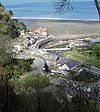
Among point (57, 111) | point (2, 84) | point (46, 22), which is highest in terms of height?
point (2, 84)

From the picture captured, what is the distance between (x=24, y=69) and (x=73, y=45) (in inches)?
995

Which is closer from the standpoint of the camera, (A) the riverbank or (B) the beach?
(A) the riverbank

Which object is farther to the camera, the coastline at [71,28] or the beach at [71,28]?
the beach at [71,28]

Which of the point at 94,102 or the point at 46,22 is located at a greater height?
the point at 94,102

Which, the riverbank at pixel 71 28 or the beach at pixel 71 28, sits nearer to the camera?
the riverbank at pixel 71 28

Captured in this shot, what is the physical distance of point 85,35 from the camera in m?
53.6

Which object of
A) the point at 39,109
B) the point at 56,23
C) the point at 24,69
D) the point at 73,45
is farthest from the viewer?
the point at 56,23

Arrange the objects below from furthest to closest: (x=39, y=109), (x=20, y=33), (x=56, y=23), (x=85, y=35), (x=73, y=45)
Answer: (x=56, y=23) → (x=85, y=35) → (x=20, y=33) → (x=73, y=45) → (x=39, y=109)

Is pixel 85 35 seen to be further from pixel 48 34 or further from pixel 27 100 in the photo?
pixel 27 100

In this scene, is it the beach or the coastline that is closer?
the coastline

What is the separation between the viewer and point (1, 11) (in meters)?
40.2

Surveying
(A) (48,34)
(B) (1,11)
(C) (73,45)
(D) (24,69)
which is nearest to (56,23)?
(A) (48,34)

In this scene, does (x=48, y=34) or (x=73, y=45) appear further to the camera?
(x=48, y=34)

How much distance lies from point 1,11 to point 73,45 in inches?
374
